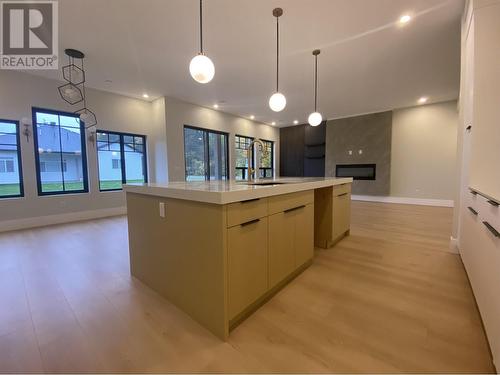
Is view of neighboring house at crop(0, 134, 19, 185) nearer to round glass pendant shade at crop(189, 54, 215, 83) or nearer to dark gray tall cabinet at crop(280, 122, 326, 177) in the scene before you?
round glass pendant shade at crop(189, 54, 215, 83)

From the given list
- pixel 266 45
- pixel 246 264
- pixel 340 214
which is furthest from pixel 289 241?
pixel 266 45

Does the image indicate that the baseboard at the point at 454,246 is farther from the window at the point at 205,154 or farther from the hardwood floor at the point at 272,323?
the window at the point at 205,154

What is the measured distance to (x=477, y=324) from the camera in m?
1.41

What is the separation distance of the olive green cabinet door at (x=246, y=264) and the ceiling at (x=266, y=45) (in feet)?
Result: 8.27

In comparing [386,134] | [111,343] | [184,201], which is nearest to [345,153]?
[386,134]

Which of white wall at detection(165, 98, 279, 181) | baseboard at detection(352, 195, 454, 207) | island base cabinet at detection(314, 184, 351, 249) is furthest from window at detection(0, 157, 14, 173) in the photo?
baseboard at detection(352, 195, 454, 207)

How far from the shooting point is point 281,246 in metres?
1.78

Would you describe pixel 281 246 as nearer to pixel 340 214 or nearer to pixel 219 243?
pixel 219 243

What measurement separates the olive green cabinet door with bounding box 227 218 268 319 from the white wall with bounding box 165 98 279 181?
4537 millimetres

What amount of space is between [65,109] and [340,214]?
5.75m

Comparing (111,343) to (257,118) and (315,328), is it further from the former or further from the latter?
(257,118)

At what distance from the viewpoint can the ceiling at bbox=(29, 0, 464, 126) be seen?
248cm

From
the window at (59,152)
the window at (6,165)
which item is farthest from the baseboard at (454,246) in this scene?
the window at (6,165)

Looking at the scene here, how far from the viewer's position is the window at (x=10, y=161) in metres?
3.90
